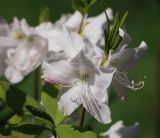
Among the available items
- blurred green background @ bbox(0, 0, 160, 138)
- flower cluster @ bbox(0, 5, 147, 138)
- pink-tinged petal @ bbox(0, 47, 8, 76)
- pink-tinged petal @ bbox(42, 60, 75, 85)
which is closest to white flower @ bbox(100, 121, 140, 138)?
flower cluster @ bbox(0, 5, 147, 138)

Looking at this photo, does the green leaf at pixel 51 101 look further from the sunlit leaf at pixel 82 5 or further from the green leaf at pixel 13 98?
the sunlit leaf at pixel 82 5

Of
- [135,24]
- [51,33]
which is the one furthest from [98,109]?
[135,24]

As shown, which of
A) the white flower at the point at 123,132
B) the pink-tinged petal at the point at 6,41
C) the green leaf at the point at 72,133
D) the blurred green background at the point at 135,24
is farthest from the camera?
the blurred green background at the point at 135,24

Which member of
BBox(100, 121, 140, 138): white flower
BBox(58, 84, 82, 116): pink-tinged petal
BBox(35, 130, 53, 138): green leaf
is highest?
BBox(58, 84, 82, 116): pink-tinged petal

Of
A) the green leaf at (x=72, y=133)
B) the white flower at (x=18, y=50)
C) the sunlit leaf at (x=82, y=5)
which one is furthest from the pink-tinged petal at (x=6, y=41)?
the green leaf at (x=72, y=133)

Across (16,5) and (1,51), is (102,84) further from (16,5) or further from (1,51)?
(16,5)

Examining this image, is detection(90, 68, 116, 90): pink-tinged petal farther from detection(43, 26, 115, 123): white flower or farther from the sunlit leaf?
the sunlit leaf
